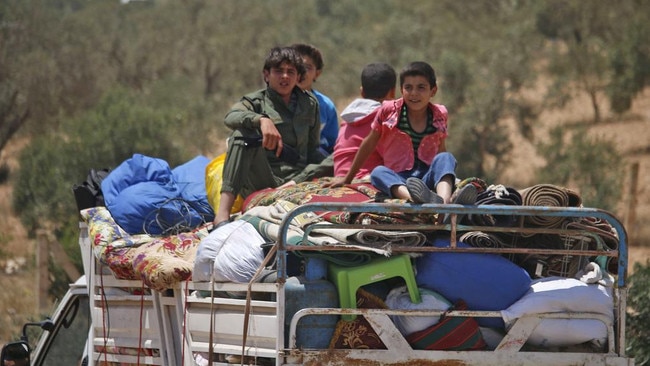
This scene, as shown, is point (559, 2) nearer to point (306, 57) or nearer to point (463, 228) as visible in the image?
point (306, 57)

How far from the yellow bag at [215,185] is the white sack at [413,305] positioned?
194 centimetres

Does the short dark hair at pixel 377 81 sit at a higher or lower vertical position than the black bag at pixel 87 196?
higher

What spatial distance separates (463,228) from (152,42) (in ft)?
108

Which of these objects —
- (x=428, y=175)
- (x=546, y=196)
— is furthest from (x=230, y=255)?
(x=546, y=196)

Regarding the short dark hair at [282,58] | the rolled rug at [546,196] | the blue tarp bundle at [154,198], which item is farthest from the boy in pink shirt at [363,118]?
the rolled rug at [546,196]

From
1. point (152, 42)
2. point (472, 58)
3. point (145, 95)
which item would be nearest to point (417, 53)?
point (472, 58)

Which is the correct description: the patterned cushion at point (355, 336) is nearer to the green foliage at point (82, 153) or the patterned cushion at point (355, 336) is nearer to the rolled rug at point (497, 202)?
the rolled rug at point (497, 202)

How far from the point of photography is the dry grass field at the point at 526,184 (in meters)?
15.2

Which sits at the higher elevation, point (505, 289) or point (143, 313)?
point (505, 289)

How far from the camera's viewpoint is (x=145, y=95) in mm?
29141

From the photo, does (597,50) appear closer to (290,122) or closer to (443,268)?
(290,122)

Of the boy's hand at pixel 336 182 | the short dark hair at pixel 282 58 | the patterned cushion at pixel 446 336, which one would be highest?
the short dark hair at pixel 282 58

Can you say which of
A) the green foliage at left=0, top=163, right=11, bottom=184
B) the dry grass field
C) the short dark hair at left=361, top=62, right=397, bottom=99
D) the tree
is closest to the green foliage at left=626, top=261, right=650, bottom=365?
the short dark hair at left=361, top=62, right=397, bottom=99

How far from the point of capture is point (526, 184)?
78.1ft
